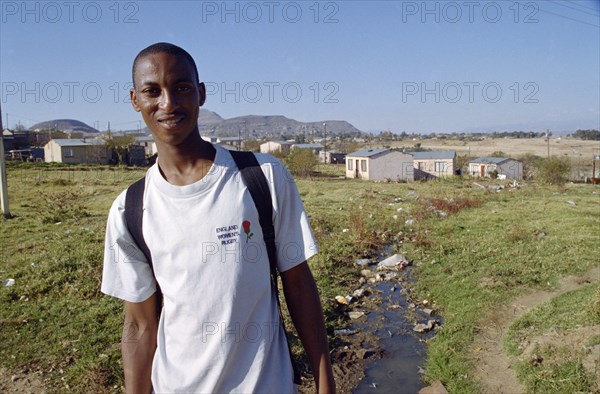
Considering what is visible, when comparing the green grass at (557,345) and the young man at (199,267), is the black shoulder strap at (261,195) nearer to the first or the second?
the young man at (199,267)

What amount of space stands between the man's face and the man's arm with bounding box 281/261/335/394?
506 mm

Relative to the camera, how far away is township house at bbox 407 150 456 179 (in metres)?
32.6

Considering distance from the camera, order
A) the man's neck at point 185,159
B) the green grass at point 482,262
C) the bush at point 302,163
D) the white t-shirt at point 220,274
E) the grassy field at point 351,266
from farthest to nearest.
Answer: the bush at point 302,163 < the green grass at point 482,262 < the grassy field at point 351,266 < the man's neck at point 185,159 < the white t-shirt at point 220,274

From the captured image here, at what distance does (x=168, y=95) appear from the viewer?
1.38 m

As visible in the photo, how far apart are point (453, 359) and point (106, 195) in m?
15.6

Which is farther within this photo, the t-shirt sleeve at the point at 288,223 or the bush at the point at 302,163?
the bush at the point at 302,163

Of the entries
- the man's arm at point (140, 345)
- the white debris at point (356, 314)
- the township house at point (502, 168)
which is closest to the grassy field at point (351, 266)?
the white debris at point (356, 314)

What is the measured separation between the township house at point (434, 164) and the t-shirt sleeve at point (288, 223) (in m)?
31.5

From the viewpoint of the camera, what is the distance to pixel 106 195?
17.7m

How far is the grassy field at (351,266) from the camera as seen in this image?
4.53 m

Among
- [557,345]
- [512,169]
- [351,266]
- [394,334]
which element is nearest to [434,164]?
[512,169]

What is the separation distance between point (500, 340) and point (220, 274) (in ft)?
14.9

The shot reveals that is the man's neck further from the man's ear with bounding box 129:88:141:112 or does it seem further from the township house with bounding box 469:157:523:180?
the township house with bounding box 469:157:523:180

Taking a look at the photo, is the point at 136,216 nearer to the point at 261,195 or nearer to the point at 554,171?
the point at 261,195
